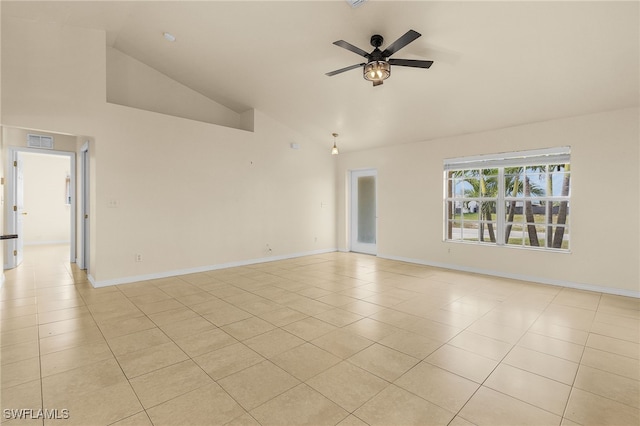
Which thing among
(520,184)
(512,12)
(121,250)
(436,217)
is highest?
(512,12)

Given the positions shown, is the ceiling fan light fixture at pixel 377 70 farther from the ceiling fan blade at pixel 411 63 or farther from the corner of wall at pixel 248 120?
the corner of wall at pixel 248 120

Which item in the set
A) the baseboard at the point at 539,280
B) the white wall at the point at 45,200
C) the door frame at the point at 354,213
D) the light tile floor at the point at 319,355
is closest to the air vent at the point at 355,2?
the light tile floor at the point at 319,355

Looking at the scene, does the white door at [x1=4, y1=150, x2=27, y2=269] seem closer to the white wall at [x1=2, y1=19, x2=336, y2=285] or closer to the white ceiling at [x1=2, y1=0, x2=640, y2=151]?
the white wall at [x1=2, y1=19, x2=336, y2=285]

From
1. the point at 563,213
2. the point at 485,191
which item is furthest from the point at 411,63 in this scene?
the point at 563,213

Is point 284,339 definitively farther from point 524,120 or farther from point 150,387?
point 524,120

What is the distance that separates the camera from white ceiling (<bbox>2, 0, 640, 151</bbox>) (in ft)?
10.5

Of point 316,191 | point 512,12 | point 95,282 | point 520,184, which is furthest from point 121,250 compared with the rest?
point 520,184

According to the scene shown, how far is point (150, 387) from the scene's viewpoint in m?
2.15

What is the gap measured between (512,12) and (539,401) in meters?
3.50

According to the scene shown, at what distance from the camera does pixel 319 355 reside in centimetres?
262

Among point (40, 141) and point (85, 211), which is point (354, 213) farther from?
point (40, 141)

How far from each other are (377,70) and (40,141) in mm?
6324

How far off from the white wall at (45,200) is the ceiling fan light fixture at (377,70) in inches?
385

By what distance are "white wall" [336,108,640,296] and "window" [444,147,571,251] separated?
175 mm
